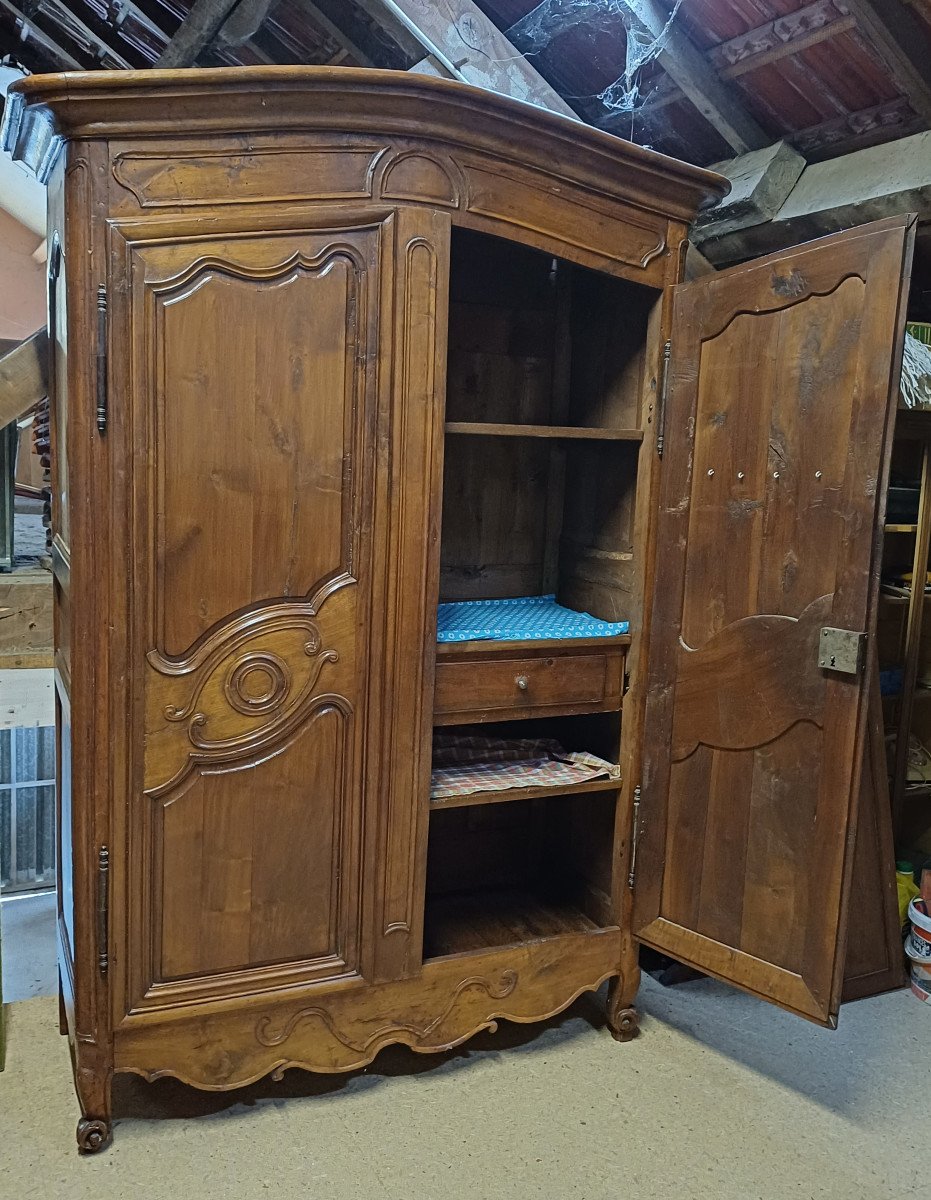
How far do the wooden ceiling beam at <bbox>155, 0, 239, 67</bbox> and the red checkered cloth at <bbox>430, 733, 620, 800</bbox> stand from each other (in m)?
1.99

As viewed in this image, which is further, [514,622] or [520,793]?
[514,622]

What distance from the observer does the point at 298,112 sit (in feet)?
5.20

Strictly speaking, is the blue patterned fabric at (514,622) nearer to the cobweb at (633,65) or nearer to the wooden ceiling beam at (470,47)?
the wooden ceiling beam at (470,47)

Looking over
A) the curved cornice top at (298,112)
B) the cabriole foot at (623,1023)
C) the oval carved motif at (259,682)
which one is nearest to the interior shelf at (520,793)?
the oval carved motif at (259,682)

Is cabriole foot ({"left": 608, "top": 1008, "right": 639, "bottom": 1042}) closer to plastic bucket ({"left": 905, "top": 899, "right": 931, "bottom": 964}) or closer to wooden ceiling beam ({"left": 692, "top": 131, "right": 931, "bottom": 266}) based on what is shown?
plastic bucket ({"left": 905, "top": 899, "right": 931, "bottom": 964})

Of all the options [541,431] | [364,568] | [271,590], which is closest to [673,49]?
[541,431]

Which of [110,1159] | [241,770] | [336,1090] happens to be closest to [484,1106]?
[336,1090]

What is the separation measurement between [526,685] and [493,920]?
66cm

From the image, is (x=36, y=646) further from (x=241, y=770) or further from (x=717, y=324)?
(x=717, y=324)

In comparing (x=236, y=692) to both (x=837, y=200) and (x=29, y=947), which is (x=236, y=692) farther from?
(x=837, y=200)

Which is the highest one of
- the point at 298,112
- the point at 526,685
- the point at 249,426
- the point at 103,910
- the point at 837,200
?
the point at 837,200

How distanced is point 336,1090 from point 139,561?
1.19 metres

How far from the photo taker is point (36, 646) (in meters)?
2.13

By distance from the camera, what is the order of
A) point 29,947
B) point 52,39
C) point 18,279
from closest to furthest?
point 29,947, point 52,39, point 18,279
